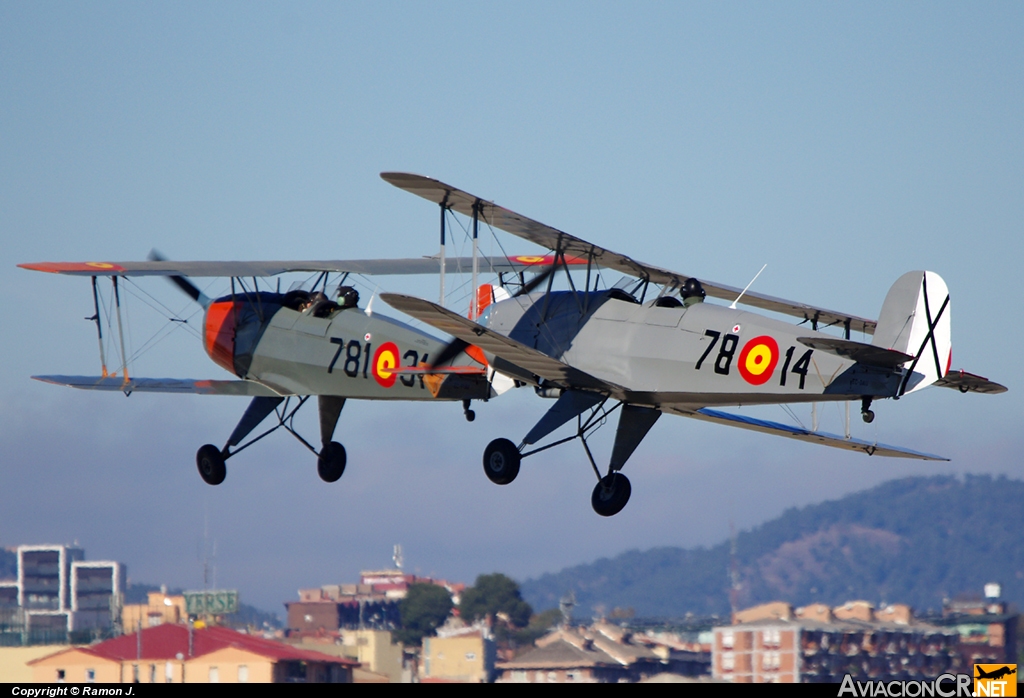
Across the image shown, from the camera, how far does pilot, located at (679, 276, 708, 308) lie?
55.7ft

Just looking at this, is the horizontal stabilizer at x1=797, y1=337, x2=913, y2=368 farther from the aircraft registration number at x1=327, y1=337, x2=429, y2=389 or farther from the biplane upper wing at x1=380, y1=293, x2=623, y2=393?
the aircraft registration number at x1=327, y1=337, x2=429, y2=389

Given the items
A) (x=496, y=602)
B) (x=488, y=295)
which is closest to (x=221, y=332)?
(x=488, y=295)

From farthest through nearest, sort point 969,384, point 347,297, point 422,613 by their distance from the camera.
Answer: point 422,613 → point 347,297 → point 969,384

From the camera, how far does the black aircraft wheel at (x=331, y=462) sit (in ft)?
73.3

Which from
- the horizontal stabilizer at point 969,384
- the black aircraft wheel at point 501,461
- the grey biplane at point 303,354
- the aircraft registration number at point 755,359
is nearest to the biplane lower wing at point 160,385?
the grey biplane at point 303,354

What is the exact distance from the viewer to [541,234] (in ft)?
58.5

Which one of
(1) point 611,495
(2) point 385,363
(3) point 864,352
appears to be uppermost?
(2) point 385,363

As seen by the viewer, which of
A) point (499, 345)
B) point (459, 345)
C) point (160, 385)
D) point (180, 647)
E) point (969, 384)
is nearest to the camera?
point (499, 345)

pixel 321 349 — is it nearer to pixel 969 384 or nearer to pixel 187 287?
pixel 187 287

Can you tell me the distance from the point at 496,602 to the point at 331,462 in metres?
44.4

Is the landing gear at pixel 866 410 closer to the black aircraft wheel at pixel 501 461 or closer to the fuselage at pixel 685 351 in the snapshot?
the fuselage at pixel 685 351

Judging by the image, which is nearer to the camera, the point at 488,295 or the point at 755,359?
the point at 755,359

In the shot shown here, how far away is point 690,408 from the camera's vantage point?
18000mm

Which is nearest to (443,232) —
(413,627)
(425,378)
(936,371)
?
(425,378)
